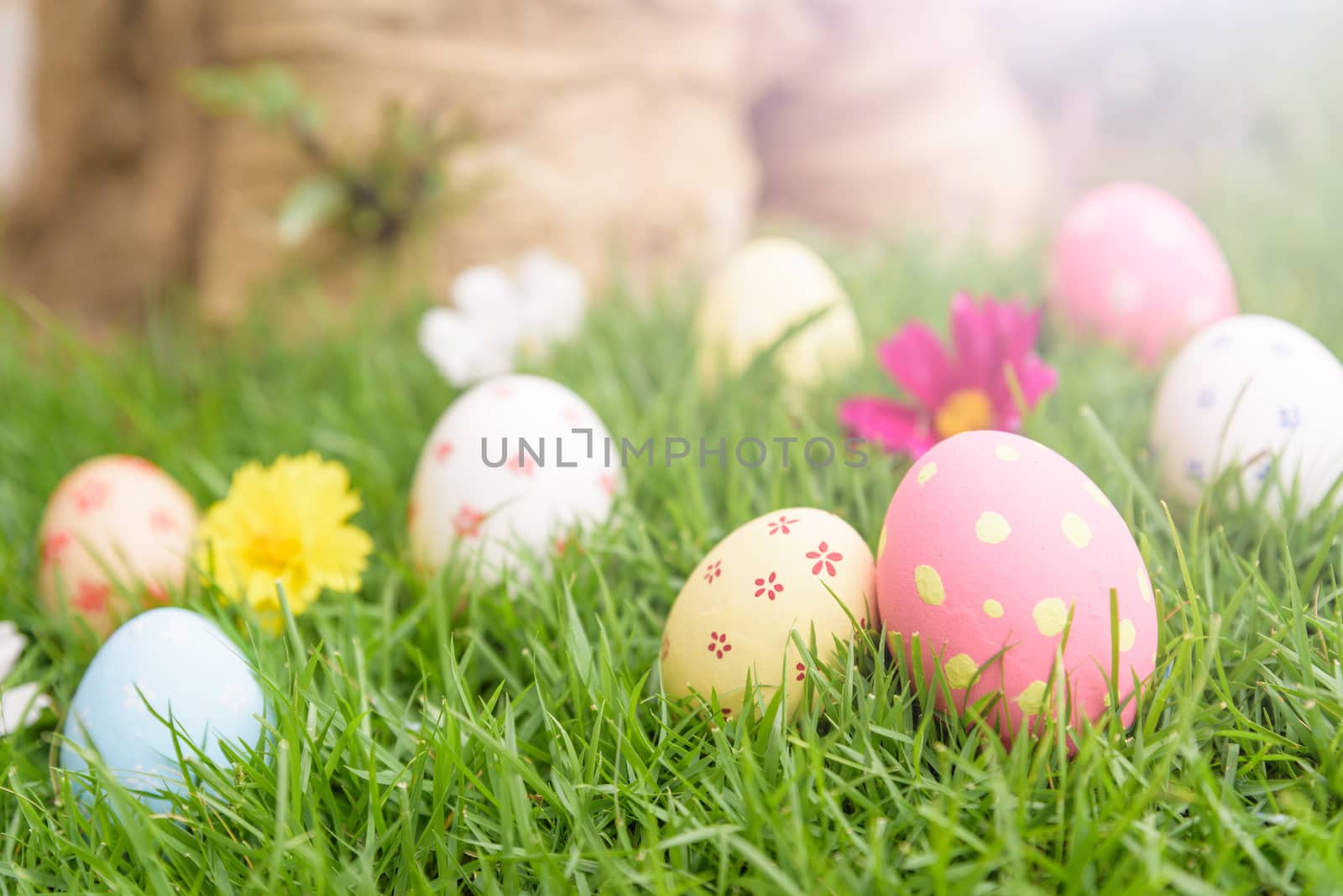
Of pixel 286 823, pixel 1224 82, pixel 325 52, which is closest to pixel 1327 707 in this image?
pixel 286 823

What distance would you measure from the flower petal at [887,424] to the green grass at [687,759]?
2.3 inches

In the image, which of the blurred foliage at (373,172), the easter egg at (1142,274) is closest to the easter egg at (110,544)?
the blurred foliage at (373,172)

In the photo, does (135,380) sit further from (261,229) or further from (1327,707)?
(1327,707)

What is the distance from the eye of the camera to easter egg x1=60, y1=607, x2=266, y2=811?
741mm

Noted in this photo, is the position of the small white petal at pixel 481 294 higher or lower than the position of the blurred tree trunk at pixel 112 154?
lower

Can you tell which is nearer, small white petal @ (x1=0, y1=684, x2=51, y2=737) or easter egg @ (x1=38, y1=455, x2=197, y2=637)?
small white petal @ (x1=0, y1=684, x2=51, y2=737)

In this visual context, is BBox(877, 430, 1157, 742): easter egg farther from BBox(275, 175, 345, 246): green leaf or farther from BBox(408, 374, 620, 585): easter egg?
BBox(275, 175, 345, 246): green leaf

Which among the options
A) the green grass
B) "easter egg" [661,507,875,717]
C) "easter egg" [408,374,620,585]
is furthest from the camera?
"easter egg" [408,374,620,585]

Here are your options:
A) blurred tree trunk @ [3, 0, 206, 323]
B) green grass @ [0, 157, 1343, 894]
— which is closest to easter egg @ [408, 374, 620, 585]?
green grass @ [0, 157, 1343, 894]

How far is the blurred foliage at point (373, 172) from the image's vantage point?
151 cm

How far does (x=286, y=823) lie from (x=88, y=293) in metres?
1.68

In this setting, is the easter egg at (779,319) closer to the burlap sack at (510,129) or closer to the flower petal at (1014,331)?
the flower petal at (1014,331)

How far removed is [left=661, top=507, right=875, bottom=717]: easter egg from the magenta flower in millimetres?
303

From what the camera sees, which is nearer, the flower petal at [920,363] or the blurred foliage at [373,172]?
the flower petal at [920,363]
